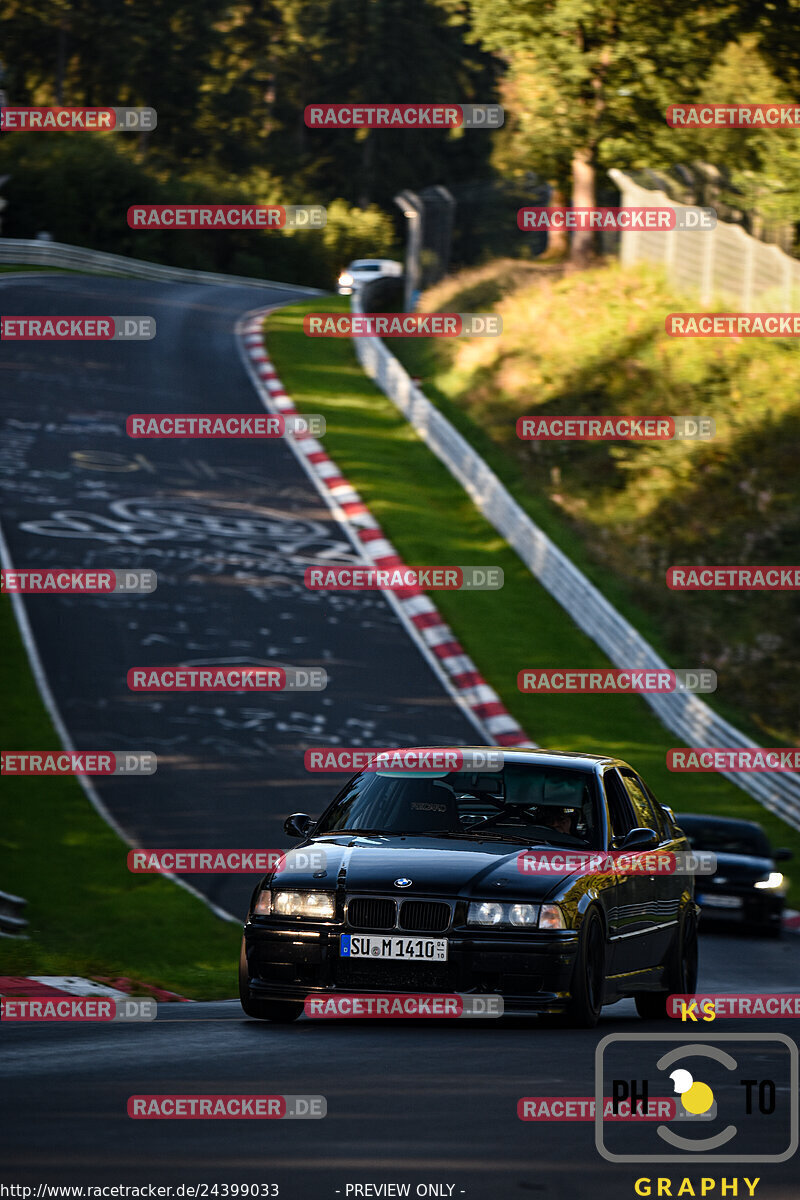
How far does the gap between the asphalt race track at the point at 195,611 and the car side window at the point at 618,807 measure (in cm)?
577

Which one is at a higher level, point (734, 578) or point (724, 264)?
point (724, 264)

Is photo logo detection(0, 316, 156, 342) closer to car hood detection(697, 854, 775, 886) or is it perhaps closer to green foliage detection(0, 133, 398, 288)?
green foliage detection(0, 133, 398, 288)

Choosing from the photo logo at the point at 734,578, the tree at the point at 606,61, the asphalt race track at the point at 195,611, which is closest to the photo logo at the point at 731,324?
the photo logo at the point at 734,578

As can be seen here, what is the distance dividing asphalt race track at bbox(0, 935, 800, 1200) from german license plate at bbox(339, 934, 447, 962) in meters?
0.35

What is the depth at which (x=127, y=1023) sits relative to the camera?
28.2ft

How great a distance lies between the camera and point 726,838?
18156 mm

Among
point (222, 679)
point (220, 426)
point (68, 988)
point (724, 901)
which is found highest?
point (68, 988)

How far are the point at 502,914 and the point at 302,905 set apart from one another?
3.10 feet

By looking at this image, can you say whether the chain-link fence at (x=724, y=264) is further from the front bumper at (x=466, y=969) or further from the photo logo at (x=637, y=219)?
the front bumper at (x=466, y=969)

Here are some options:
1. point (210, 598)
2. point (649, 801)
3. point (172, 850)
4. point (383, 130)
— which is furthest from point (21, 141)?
point (649, 801)

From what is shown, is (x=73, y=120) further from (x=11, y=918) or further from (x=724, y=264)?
(x=11, y=918)

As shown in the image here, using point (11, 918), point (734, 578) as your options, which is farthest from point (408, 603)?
point (11, 918)

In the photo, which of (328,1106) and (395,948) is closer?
(328,1106)

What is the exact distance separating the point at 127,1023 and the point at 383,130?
97.6 metres
